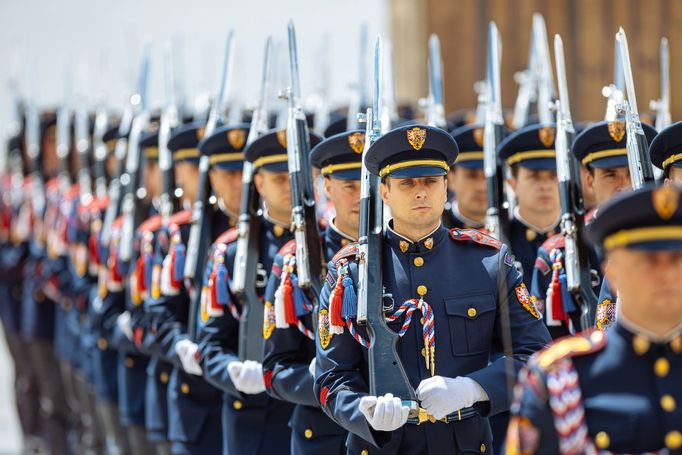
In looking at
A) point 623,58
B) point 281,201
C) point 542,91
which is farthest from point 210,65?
point 623,58

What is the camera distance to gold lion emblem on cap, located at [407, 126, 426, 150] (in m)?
4.44

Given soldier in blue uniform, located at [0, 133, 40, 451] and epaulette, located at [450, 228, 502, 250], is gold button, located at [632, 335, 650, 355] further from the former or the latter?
soldier in blue uniform, located at [0, 133, 40, 451]

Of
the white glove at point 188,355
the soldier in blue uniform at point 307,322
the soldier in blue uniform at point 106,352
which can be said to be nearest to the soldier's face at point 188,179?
the soldier in blue uniform at point 106,352

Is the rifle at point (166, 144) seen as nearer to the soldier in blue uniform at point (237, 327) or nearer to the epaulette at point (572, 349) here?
the soldier in blue uniform at point (237, 327)

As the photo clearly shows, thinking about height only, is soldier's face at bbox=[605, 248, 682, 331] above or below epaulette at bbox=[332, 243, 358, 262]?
below

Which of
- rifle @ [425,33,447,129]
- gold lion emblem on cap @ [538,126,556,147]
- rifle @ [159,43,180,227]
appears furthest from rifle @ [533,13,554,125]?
rifle @ [159,43,180,227]

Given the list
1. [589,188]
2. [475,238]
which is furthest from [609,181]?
[475,238]

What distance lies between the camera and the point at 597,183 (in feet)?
18.3

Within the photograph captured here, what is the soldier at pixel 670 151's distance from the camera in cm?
479

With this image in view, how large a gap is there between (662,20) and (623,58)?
304 inches

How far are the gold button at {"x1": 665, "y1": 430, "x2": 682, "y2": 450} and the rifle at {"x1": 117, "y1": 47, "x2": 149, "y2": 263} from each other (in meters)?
4.67

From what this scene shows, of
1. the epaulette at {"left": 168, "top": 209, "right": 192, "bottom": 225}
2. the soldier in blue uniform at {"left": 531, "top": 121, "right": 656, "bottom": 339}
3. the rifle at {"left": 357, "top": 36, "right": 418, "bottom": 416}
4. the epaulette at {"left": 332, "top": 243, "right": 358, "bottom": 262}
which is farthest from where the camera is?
the epaulette at {"left": 168, "top": 209, "right": 192, "bottom": 225}

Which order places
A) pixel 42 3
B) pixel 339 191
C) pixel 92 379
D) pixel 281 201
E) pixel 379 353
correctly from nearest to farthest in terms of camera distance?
1. pixel 379 353
2. pixel 339 191
3. pixel 281 201
4. pixel 92 379
5. pixel 42 3

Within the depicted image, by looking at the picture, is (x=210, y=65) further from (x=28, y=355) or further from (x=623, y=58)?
(x=623, y=58)
